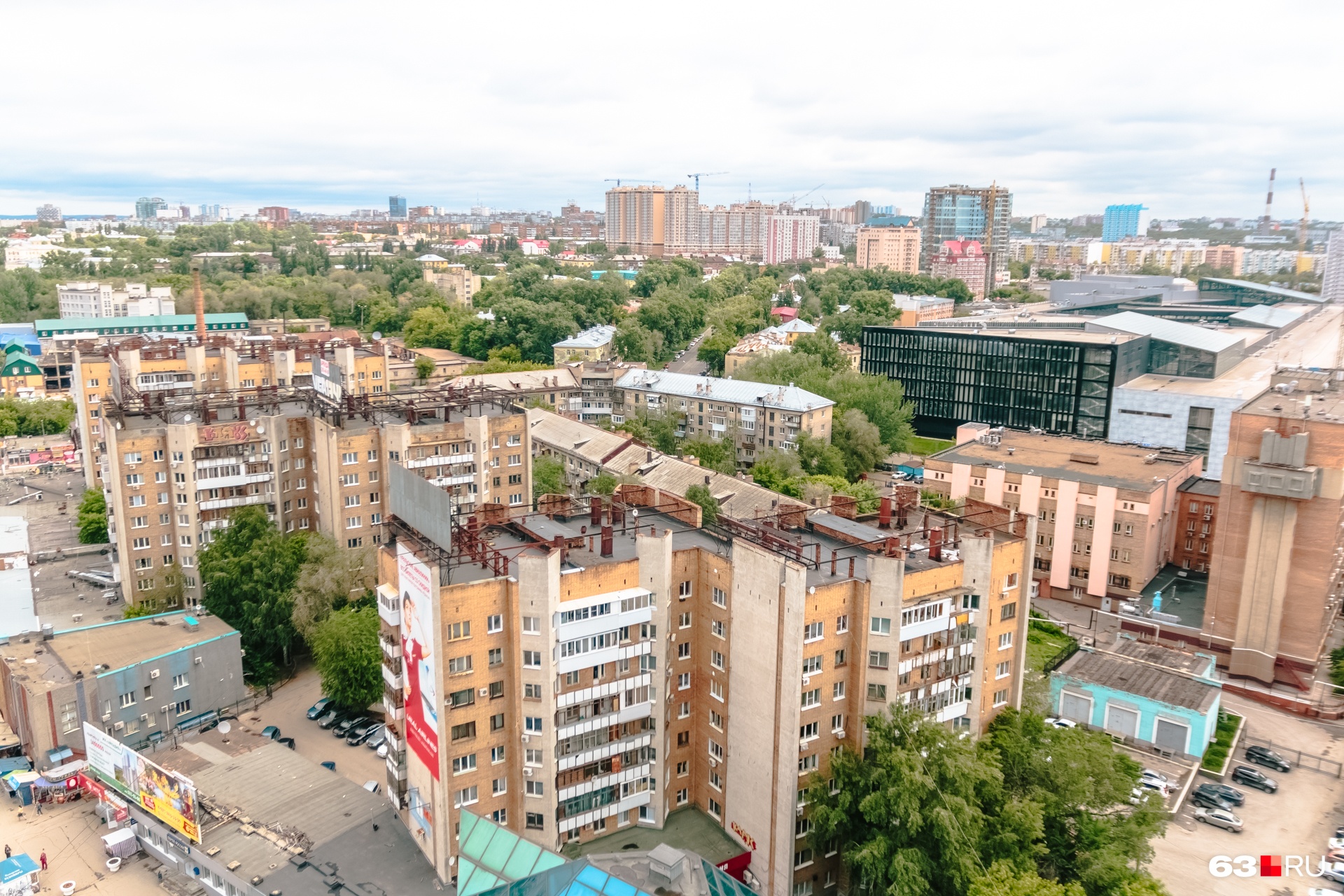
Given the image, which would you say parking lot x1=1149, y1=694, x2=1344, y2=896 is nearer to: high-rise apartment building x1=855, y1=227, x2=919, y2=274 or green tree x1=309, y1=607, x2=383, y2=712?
green tree x1=309, y1=607, x2=383, y2=712

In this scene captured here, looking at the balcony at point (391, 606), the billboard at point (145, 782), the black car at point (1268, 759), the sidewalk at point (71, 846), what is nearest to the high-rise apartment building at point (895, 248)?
the black car at point (1268, 759)

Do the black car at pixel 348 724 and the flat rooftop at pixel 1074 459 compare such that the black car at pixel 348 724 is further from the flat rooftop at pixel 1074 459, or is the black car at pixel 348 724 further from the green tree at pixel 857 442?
the green tree at pixel 857 442

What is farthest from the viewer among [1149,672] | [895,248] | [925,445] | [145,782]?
[895,248]

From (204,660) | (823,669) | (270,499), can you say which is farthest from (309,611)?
(823,669)

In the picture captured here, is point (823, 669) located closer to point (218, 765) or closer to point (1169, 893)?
point (1169, 893)

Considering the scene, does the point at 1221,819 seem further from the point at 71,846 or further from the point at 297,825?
the point at 71,846

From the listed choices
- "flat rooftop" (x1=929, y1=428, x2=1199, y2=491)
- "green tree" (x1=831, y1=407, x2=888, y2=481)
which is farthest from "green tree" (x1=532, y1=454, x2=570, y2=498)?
"flat rooftop" (x1=929, y1=428, x2=1199, y2=491)

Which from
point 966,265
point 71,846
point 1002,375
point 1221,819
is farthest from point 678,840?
point 966,265
